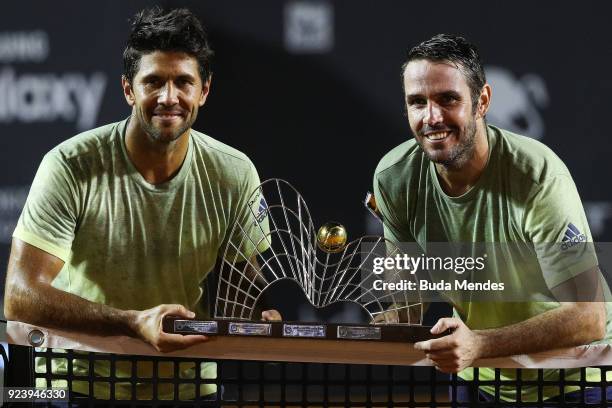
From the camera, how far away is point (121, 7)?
212 cm

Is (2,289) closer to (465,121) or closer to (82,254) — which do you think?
(82,254)

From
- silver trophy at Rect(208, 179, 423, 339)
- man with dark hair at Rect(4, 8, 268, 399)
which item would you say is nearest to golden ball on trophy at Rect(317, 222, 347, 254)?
silver trophy at Rect(208, 179, 423, 339)

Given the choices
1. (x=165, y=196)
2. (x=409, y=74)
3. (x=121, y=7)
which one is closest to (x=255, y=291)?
(x=165, y=196)

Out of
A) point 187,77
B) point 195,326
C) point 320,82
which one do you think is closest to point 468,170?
point 320,82

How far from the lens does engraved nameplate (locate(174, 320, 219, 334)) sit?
1514mm

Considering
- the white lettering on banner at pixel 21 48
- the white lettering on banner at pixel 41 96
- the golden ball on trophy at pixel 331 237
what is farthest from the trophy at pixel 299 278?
the white lettering on banner at pixel 21 48

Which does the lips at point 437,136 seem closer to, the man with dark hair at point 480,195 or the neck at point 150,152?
the man with dark hair at point 480,195

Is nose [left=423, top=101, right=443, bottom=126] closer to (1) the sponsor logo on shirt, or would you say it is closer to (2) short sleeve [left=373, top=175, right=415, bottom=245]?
(2) short sleeve [left=373, top=175, right=415, bottom=245]

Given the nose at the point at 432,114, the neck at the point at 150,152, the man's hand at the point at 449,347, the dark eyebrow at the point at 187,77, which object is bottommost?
the man's hand at the point at 449,347

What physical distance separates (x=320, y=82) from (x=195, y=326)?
0.82 meters

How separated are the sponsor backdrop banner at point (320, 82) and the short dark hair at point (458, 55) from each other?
53 millimetres

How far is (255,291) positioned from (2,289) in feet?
2.03

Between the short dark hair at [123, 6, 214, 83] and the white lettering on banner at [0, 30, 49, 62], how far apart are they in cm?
26

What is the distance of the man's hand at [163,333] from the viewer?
1.55m
